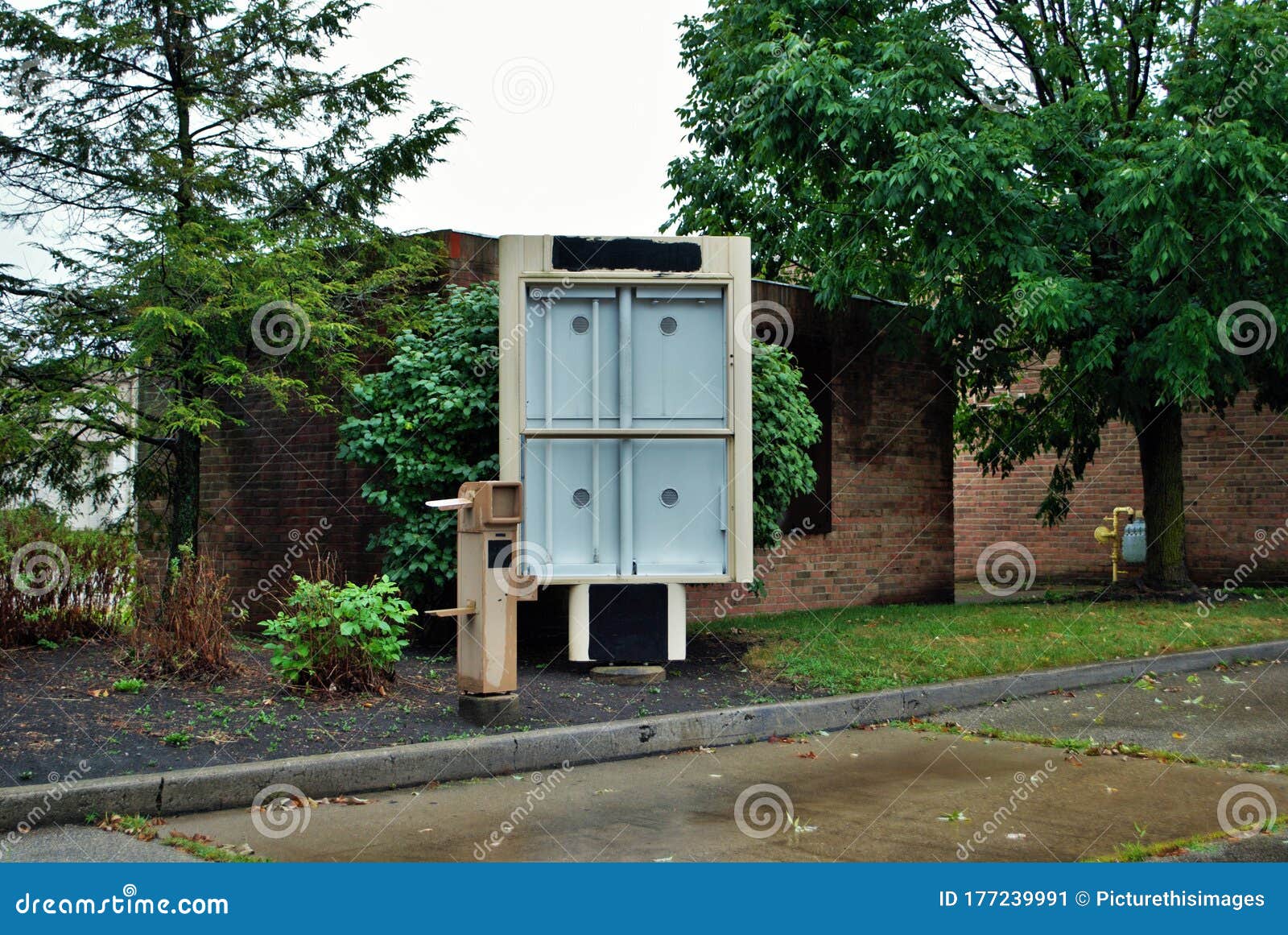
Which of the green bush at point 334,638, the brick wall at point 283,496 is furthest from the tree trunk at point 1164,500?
the green bush at point 334,638

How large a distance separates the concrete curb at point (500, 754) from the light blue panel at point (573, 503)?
176 cm

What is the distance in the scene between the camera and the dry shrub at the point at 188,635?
813 centimetres

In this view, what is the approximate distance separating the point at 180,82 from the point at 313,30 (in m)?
1.25

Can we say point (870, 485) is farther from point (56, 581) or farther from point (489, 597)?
point (56, 581)

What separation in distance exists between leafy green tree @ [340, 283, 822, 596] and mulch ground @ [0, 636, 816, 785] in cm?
97

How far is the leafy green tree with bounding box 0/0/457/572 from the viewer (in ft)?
30.8

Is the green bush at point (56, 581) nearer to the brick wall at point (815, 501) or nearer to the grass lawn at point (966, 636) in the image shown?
the brick wall at point (815, 501)

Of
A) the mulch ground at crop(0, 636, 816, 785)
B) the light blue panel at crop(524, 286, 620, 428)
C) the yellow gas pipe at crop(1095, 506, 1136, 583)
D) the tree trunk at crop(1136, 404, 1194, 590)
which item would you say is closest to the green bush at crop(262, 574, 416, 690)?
the mulch ground at crop(0, 636, 816, 785)

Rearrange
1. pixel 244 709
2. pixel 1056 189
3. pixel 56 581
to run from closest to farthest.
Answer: pixel 244 709
pixel 56 581
pixel 1056 189

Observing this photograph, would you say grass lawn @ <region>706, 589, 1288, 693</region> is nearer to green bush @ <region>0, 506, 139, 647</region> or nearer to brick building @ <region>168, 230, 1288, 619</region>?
brick building @ <region>168, 230, 1288, 619</region>

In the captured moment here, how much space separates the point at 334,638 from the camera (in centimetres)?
797

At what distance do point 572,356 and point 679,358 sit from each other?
0.81 m

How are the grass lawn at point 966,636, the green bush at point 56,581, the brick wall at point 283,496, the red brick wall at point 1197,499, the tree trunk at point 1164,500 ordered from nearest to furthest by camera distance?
the green bush at point 56,581 → the grass lawn at point 966,636 → the brick wall at point 283,496 → the tree trunk at point 1164,500 → the red brick wall at point 1197,499

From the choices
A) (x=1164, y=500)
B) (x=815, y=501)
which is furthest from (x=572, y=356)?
(x=1164, y=500)
